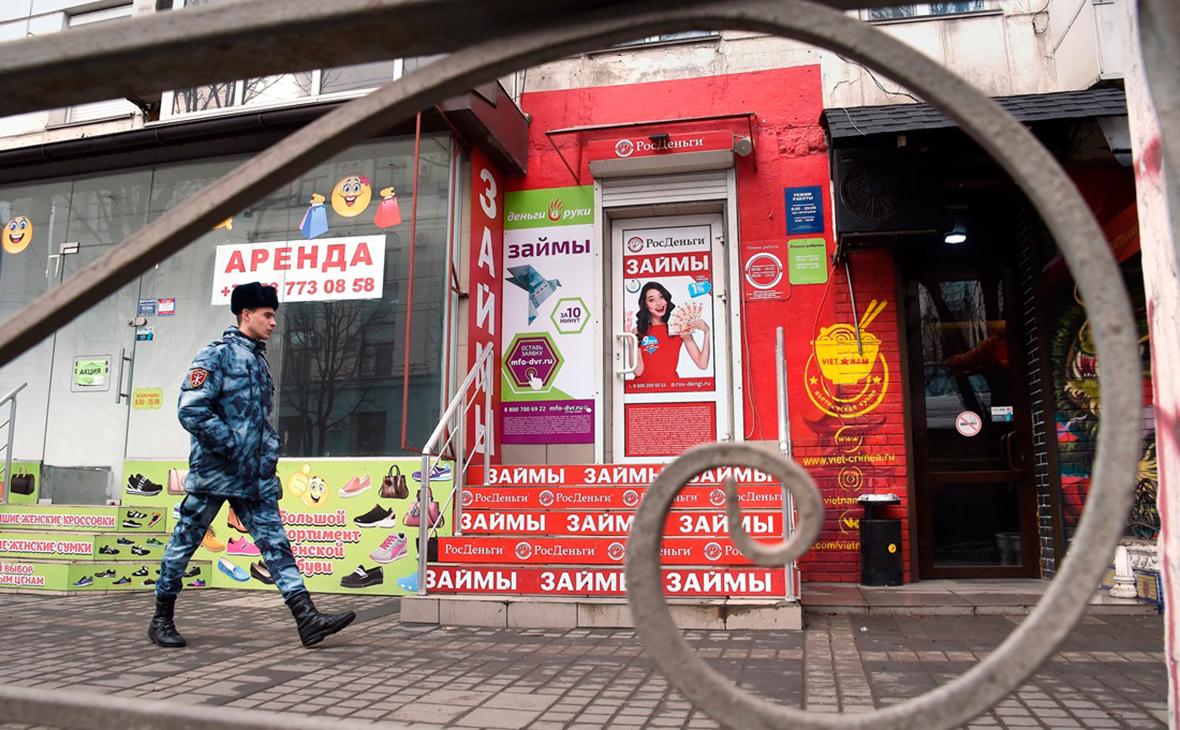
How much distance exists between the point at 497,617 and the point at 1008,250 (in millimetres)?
5359

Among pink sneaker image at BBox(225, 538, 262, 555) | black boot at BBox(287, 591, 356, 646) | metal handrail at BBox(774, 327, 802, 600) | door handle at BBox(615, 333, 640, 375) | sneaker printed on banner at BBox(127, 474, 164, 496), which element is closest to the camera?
black boot at BBox(287, 591, 356, 646)

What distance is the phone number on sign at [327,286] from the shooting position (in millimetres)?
7148

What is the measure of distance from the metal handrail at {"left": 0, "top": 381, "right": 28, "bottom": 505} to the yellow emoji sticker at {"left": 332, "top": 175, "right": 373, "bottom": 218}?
3.54 m

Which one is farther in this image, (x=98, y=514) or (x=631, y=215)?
(x=631, y=215)

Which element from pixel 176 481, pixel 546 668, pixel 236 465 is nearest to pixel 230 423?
pixel 236 465

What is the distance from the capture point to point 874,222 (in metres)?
6.36

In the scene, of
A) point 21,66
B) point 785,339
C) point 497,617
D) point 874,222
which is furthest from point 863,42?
point 785,339

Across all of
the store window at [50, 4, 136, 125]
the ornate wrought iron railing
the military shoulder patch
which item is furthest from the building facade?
the ornate wrought iron railing

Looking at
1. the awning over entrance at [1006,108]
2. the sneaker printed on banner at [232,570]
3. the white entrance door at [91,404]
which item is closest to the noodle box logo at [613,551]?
the sneaker printed on banner at [232,570]

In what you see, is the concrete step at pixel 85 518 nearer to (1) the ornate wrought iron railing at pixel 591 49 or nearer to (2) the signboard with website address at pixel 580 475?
(2) the signboard with website address at pixel 580 475

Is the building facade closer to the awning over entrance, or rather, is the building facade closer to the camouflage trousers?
the awning over entrance

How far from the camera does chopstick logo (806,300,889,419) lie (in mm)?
6844

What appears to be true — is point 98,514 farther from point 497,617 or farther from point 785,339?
point 785,339

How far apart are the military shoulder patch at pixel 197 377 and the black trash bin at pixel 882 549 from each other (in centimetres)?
480
